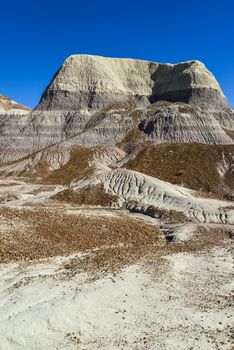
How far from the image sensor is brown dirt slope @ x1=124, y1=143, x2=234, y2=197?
68188 millimetres

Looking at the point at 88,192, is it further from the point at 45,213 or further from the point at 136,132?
the point at 136,132

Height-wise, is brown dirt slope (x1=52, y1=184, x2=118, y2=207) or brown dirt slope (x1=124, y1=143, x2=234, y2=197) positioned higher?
brown dirt slope (x1=124, y1=143, x2=234, y2=197)

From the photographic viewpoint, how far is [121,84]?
5399 inches

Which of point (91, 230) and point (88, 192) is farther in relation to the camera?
point (88, 192)

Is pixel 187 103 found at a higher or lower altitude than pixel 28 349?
higher

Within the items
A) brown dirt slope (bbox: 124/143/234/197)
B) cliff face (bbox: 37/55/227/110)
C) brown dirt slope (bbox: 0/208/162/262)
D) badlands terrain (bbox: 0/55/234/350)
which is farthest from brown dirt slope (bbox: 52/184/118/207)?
cliff face (bbox: 37/55/227/110)

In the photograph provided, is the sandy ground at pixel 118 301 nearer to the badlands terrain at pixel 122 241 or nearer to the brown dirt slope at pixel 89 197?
the badlands terrain at pixel 122 241

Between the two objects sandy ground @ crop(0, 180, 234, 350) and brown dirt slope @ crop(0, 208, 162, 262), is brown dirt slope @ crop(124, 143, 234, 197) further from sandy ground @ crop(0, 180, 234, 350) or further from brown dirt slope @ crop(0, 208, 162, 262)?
sandy ground @ crop(0, 180, 234, 350)

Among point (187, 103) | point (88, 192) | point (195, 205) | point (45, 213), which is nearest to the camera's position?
point (45, 213)

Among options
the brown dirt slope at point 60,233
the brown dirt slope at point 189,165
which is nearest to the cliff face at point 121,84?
the brown dirt slope at point 189,165

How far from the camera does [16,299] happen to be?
1991cm

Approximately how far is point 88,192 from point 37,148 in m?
61.1

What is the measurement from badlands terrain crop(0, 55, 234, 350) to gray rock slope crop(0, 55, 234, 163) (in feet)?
2.61

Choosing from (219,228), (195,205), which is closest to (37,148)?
(195,205)
